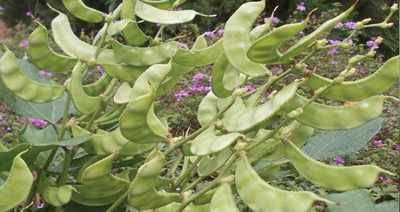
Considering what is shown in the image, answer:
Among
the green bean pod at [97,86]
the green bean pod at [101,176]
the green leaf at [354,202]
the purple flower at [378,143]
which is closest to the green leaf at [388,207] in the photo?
the green leaf at [354,202]

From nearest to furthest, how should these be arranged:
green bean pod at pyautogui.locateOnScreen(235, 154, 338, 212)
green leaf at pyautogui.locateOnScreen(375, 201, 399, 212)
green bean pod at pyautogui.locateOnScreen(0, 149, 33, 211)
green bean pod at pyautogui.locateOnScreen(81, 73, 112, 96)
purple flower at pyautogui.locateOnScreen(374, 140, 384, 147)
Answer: green bean pod at pyautogui.locateOnScreen(235, 154, 338, 212)
green bean pod at pyautogui.locateOnScreen(0, 149, 33, 211)
green leaf at pyautogui.locateOnScreen(375, 201, 399, 212)
green bean pod at pyautogui.locateOnScreen(81, 73, 112, 96)
purple flower at pyautogui.locateOnScreen(374, 140, 384, 147)

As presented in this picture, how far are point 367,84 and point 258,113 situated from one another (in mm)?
165

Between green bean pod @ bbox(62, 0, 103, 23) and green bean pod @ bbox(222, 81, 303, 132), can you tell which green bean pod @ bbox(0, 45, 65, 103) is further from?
green bean pod @ bbox(222, 81, 303, 132)

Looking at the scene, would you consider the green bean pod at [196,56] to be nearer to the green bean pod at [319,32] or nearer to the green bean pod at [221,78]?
the green bean pod at [221,78]

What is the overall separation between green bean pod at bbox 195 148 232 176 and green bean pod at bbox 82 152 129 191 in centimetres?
13

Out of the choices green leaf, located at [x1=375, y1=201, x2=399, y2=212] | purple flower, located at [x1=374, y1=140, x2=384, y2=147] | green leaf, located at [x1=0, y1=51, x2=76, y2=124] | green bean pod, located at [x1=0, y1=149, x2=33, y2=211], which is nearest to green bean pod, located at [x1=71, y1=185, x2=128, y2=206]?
green bean pod, located at [x1=0, y1=149, x2=33, y2=211]

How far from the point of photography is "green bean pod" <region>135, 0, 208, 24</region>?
0.68m

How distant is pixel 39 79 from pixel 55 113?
140 millimetres

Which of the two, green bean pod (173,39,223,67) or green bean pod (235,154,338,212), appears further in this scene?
green bean pod (173,39,223,67)

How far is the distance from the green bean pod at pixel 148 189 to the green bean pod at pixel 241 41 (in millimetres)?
178

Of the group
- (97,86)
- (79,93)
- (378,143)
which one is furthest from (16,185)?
(378,143)

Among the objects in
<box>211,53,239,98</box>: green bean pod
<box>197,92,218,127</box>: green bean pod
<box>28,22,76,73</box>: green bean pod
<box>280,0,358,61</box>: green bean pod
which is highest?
<box>280,0,358,61</box>: green bean pod

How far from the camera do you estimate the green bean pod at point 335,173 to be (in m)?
0.48

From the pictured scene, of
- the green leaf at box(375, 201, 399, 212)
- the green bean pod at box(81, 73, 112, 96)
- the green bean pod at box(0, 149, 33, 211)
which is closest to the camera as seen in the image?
the green bean pod at box(0, 149, 33, 211)
